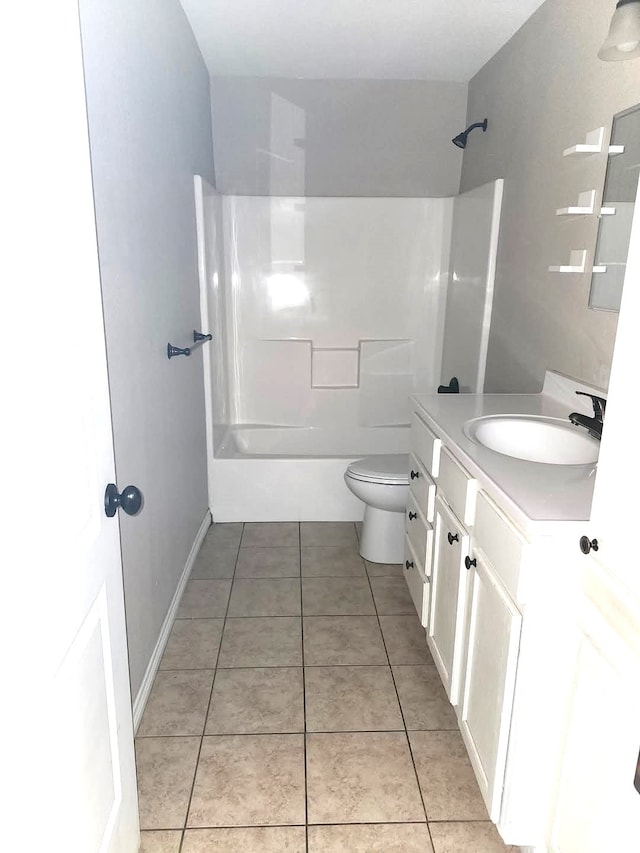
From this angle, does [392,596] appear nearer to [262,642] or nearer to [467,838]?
[262,642]

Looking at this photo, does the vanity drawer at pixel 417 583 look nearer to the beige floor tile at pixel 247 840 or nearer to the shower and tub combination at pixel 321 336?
the beige floor tile at pixel 247 840

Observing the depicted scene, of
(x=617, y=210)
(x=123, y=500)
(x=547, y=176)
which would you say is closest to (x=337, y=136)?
(x=547, y=176)

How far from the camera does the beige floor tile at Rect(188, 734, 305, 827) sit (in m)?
1.55

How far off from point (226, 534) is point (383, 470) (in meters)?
0.94

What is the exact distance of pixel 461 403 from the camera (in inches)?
84.5

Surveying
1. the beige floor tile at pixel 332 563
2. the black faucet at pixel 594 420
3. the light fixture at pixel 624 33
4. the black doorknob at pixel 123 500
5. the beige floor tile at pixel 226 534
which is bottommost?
the beige floor tile at pixel 226 534

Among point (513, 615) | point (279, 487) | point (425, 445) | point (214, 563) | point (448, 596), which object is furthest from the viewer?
point (279, 487)

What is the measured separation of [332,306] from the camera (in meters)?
3.70

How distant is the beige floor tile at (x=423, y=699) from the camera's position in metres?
1.88

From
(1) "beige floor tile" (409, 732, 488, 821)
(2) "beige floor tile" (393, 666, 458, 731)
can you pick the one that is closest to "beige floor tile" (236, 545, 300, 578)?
(2) "beige floor tile" (393, 666, 458, 731)

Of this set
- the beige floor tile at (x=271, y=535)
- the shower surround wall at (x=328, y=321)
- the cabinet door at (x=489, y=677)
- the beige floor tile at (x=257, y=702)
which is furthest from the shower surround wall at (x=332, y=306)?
the cabinet door at (x=489, y=677)

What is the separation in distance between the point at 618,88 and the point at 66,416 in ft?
5.83

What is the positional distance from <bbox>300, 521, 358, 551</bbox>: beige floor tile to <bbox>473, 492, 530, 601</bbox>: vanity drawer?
5.20 ft

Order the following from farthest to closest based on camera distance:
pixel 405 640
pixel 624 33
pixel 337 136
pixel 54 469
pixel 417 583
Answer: pixel 337 136
pixel 405 640
pixel 417 583
pixel 624 33
pixel 54 469
